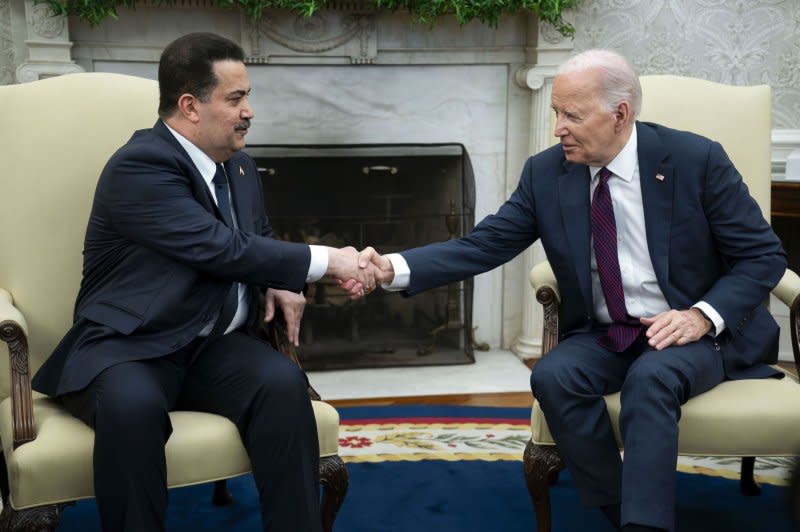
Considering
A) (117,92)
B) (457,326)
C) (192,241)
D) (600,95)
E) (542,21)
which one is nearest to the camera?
(192,241)

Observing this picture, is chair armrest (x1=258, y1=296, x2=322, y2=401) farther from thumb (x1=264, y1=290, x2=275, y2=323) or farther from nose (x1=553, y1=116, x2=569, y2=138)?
nose (x1=553, y1=116, x2=569, y2=138)

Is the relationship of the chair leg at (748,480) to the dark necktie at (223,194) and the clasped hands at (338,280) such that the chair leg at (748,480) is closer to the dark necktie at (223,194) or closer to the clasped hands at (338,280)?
the clasped hands at (338,280)

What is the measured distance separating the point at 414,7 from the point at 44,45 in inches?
56.8

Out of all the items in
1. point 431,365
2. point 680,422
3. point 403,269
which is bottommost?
point 431,365

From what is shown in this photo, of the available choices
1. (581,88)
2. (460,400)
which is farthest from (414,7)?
(581,88)

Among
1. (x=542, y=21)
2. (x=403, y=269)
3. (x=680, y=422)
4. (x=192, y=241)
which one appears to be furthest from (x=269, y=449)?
(x=542, y=21)

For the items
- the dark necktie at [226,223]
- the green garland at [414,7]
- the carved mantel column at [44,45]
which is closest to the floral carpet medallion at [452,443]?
the dark necktie at [226,223]

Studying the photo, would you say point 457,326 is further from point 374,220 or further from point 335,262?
point 335,262

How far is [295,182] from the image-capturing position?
407 centimetres

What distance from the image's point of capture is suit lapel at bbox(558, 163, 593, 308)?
92.3 inches

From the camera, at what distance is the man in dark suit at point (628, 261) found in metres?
2.15

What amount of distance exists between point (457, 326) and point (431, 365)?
227 millimetres

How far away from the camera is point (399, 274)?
2502 millimetres

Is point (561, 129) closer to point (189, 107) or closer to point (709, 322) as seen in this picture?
point (709, 322)
